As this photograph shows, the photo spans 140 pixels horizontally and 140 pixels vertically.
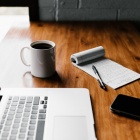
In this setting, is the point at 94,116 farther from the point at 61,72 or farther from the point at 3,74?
the point at 3,74

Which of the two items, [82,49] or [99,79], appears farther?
[82,49]

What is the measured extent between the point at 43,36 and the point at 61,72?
1.25 feet

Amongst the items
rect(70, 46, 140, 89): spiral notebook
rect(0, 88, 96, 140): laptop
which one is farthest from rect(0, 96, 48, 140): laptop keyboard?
rect(70, 46, 140, 89): spiral notebook

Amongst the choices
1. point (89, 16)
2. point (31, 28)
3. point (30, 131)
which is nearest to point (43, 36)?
point (31, 28)

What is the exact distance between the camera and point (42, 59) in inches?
32.7

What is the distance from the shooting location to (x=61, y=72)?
2.98 ft

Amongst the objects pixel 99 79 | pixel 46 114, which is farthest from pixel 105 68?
pixel 46 114

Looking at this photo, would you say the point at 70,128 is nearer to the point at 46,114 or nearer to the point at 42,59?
the point at 46,114

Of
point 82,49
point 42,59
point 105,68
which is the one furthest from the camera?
point 82,49

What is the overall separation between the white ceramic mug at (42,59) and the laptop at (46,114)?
84mm

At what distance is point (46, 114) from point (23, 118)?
62mm

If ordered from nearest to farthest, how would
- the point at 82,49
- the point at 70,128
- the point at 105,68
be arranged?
the point at 70,128, the point at 105,68, the point at 82,49

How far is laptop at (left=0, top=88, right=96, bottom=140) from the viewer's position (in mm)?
615

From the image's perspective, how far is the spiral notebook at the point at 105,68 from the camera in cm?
86
